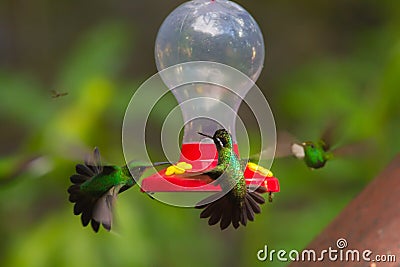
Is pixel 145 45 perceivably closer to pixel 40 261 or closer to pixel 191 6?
pixel 40 261

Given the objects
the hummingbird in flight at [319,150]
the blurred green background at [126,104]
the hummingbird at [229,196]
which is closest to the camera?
the hummingbird at [229,196]

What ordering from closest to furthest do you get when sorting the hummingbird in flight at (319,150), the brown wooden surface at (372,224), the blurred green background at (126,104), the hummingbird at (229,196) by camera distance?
the hummingbird at (229,196)
the brown wooden surface at (372,224)
the hummingbird in flight at (319,150)
the blurred green background at (126,104)

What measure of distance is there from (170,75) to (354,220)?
0.45m

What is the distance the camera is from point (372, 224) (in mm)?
1467

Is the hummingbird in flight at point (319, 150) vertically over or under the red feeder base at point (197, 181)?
under

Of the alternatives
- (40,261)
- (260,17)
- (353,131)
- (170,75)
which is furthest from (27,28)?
(170,75)

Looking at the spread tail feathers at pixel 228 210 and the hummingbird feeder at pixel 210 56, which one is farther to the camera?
the hummingbird feeder at pixel 210 56

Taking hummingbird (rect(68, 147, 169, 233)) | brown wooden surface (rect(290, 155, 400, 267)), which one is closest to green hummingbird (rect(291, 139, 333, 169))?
brown wooden surface (rect(290, 155, 400, 267))

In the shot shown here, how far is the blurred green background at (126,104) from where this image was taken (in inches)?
97.7

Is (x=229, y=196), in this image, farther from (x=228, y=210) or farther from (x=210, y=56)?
(x=210, y=56)

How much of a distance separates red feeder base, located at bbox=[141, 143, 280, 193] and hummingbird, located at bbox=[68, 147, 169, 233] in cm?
3

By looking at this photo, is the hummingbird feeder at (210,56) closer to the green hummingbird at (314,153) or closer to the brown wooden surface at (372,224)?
the green hummingbird at (314,153)

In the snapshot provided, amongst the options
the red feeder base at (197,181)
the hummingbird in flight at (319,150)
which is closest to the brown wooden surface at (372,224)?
the hummingbird in flight at (319,150)

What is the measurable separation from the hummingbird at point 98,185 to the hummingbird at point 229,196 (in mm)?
114
